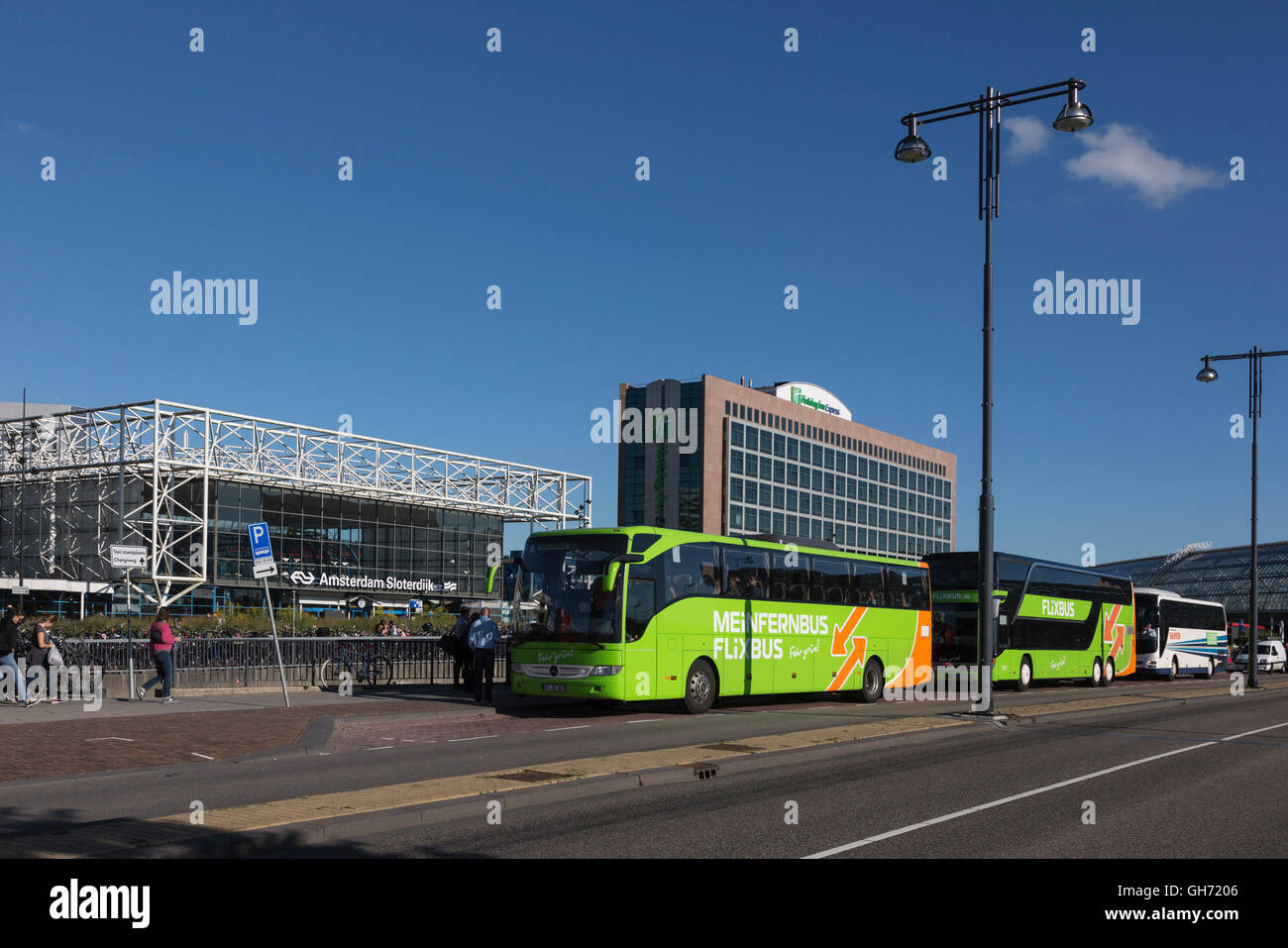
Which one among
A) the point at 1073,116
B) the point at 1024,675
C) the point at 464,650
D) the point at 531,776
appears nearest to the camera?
the point at 531,776

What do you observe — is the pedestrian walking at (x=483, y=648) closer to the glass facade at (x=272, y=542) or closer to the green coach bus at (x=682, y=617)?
the green coach bus at (x=682, y=617)

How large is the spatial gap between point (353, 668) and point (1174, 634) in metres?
34.1

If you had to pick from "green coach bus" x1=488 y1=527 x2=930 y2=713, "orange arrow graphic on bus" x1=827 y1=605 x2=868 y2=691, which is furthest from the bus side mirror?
"orange arrow graphic on bus" x1=827 y1=605 x2=868 y2=691

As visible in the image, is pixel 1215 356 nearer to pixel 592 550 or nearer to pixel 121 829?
pixel 592 550

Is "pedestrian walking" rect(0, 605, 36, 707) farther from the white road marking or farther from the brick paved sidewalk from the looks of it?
the white road marking

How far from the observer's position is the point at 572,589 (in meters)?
20.5

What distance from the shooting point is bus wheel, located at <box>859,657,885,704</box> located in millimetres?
25984

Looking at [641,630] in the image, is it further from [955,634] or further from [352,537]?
[352,537]

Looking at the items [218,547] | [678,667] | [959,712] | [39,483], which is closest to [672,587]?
[678,667]

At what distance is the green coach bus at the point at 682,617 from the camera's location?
20156mm

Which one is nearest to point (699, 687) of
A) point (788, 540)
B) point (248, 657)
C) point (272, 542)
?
point (788, 540)

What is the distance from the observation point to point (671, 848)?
27.9 ft

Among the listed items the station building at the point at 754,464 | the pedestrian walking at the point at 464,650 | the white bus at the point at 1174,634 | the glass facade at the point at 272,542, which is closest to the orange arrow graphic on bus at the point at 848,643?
the pedestrian walking at the point at 464,650
